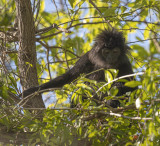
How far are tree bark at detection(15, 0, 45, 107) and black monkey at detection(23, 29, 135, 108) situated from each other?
606 millimetres

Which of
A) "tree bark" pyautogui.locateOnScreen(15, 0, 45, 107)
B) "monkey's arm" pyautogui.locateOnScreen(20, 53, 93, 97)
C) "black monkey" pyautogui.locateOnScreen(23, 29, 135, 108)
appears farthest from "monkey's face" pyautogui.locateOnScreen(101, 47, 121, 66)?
"tree bark" pyautogui.locateOnScreen(15, 0, 45, 107)

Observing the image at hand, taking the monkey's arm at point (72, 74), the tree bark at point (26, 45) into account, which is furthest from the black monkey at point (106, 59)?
the tree bark at point (26, 45)

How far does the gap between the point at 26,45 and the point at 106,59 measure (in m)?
1.66

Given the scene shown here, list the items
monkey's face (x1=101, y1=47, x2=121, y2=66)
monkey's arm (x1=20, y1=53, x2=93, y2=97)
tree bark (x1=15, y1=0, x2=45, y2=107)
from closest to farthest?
tree bark (x1=15, y1=0, x2=45, y2=107) → monkey's arm (x1=20, y1=53, x2=93, y2=97) → monkey's face (x1=101, y1=47, x2=121, y2=66)

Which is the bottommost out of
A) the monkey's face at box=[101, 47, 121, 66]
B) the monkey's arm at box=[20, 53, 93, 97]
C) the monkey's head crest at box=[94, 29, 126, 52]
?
the monkey's arm at box=[20, 53, 93, 97]

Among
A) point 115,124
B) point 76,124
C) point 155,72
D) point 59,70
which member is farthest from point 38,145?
point 59,70

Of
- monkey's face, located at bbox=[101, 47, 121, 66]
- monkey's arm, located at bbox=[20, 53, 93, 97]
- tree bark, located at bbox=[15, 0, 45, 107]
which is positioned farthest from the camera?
monkey's face, located at bbox=[101, 47, 121, 66]

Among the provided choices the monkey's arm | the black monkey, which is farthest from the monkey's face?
the monkey's arm

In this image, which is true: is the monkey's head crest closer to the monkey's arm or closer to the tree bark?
the monkey's arm

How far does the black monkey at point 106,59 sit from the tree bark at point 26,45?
606mm

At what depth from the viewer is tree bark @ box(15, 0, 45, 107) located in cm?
496

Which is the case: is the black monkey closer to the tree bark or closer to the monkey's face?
the monkey's face

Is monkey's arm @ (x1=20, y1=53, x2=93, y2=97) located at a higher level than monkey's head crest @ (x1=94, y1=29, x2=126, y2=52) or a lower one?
lower

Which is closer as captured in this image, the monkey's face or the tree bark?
the tree bark
